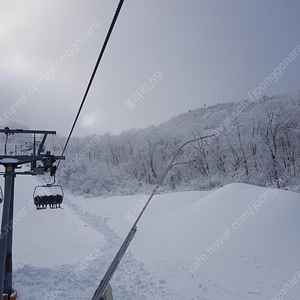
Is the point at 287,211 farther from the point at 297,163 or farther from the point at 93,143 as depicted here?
the point at 93,143

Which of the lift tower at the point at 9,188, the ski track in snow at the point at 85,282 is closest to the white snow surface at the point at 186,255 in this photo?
the ski track in snow at the point at 85,282

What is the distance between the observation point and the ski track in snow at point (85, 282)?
5246mm

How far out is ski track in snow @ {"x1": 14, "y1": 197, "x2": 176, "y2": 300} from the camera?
17.2 feet

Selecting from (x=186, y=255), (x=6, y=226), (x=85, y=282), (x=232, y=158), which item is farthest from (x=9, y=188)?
(x=232, y=158)

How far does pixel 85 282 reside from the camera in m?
5.82

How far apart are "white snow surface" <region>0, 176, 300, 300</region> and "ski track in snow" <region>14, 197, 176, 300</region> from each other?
2 centimetres

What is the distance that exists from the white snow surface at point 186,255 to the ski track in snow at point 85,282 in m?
0.02

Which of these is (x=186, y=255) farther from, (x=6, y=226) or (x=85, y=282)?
(x=6, y=226)

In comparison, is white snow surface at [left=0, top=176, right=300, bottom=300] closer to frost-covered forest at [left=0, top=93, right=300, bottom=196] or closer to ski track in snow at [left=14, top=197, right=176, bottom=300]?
ski track in snow at [left=14, top=197, right=176, bottom=300]

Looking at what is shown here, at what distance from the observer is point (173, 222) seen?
11180 millimetres

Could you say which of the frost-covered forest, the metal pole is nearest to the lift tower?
the metal pole

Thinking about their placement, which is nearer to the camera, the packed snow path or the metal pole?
the metal pole

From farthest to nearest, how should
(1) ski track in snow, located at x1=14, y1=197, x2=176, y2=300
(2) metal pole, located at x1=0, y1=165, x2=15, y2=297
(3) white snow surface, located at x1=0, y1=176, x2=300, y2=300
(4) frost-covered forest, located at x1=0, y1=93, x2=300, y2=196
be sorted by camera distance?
(4) frost-covered forest, located at x1=0, y1=93, x2=300, y2=196 < (3) white snow surface, located at x1=0, y1=176, x2=300, y2=300 < (1) ski track in snow, located at x1=14, y1=197, x2=176, y2=300 < (2) metal pole, located at x1=0, y1=165, x2=15, y2=297

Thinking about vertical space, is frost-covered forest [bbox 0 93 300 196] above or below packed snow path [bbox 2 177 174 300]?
above
